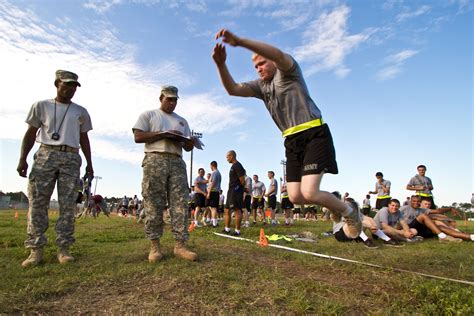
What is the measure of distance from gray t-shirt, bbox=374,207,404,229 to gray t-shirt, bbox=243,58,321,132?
5.62 meters

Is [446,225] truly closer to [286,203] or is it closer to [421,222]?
[421,222]

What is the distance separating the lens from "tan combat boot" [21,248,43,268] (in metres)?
4.30

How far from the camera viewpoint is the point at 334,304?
2.93m

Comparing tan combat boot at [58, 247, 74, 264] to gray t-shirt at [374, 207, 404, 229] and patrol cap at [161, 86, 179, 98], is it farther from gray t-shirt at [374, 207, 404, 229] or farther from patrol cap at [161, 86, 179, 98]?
gray t-shirt at [374, 207, 404, 229]

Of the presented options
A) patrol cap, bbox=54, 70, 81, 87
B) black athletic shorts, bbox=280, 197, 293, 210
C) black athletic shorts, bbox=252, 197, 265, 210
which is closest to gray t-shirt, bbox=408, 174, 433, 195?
black athletic shorts, bbox=280, 197, 293, 210

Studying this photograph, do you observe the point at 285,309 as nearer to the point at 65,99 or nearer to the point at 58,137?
the point at 58,137

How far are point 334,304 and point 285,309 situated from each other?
0.42 metres

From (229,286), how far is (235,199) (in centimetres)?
602

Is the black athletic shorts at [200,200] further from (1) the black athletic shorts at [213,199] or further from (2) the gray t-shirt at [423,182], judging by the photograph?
(2) the gray t-shirt at [423,182]

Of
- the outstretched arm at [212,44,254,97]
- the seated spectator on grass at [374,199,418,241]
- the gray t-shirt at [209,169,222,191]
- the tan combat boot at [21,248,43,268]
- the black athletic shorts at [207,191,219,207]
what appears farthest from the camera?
the black athletic shorts at [207,191,219,207]

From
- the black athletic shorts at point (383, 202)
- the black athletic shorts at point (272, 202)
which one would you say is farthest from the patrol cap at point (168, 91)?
the black athletic shorts at point (383, 202)

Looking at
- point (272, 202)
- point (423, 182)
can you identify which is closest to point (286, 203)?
point (272, 202)

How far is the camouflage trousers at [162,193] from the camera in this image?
15.2 ft

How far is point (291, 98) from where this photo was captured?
377cm
